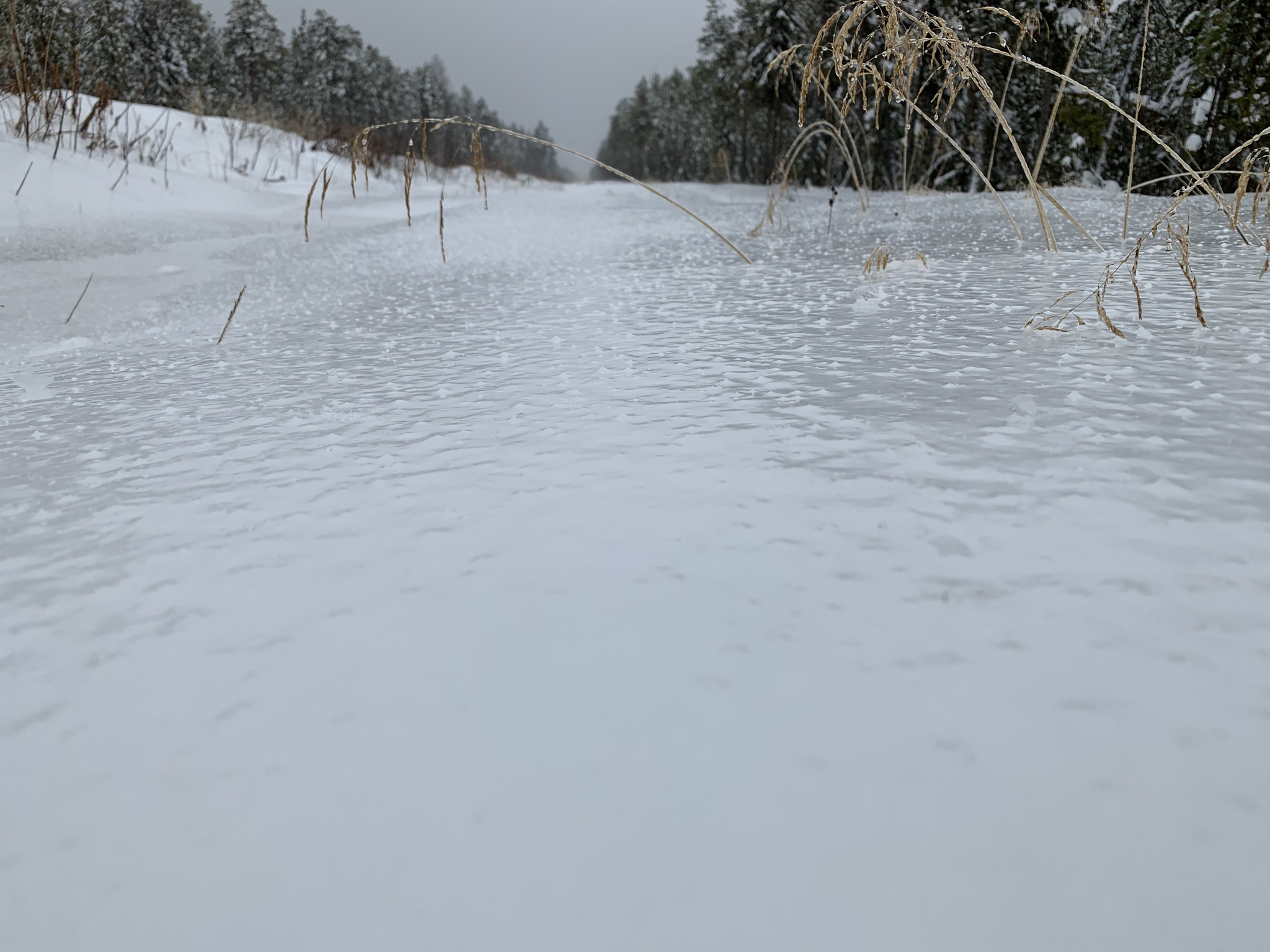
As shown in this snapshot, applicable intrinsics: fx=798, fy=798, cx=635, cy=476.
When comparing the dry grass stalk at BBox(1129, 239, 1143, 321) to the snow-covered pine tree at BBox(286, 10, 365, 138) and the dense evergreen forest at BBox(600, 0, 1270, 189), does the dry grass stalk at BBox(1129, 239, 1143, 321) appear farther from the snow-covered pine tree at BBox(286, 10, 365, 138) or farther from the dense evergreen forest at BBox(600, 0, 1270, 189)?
the snow-covered pine tree at BBox(286, 10, 365, 138)

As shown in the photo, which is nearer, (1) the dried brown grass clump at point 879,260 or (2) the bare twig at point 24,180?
(1) the dried brown grass clump at point 879,260

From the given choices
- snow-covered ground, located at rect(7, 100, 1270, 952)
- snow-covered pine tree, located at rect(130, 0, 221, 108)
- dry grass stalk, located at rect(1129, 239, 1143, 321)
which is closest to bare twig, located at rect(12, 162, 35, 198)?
snow-covered ground, located at rect(7, 100, 1270, 952)

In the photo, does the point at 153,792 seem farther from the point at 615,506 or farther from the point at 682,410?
the point at 682,410

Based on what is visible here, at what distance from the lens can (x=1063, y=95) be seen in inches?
155

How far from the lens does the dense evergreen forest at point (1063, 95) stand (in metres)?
5.37

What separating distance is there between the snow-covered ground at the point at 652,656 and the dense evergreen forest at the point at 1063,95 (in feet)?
A: 3.07

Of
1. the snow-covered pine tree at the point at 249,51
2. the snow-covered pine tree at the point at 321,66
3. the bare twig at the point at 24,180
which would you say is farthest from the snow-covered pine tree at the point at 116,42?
the bare twig at the point at 24,180

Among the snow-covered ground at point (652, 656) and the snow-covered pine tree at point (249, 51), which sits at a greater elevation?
the snow-covered pine tree at point (249, 51)

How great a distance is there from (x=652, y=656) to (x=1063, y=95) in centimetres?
454

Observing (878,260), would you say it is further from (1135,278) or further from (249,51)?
(249,51)

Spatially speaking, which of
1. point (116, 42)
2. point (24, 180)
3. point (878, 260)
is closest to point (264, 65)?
point (116, 42)

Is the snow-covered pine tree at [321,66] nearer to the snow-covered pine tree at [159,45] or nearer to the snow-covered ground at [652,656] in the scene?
the snow-covered pine tree at [159,45]

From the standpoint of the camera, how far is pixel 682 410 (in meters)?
0.79

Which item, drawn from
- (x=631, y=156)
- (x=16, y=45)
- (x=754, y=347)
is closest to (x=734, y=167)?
(x=631, y=156)
